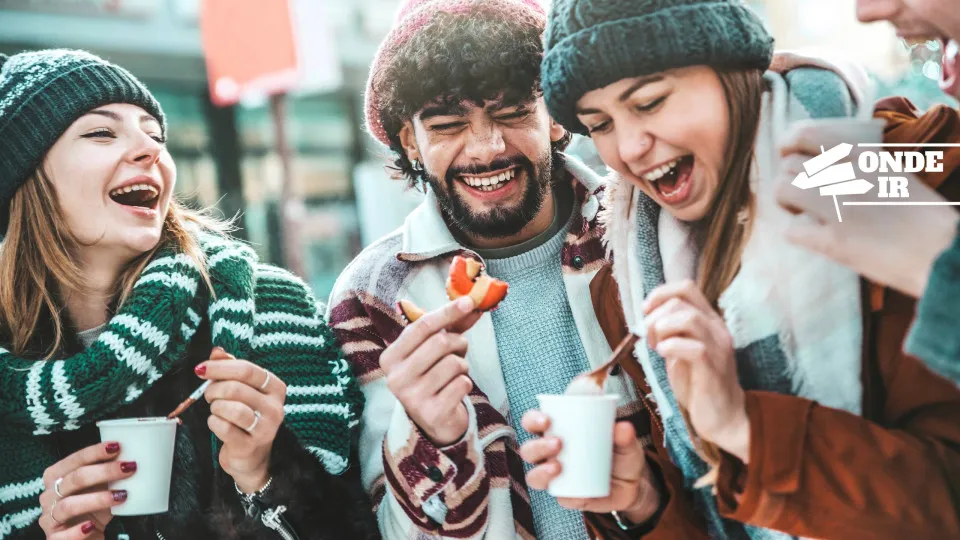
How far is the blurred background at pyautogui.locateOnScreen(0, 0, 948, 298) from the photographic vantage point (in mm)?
7445

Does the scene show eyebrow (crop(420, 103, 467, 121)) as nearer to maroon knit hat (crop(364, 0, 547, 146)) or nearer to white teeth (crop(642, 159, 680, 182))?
maroon knit hat (crop(364, 0, 547, 146))

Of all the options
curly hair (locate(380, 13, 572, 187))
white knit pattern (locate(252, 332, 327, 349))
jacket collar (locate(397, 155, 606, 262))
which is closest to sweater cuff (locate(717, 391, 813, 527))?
jacket collar (locate(397, 155, 606, 262))

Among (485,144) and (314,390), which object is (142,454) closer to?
(314,390)

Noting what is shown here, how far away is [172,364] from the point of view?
217 cm

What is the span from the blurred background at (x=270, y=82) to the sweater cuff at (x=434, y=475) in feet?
17.4

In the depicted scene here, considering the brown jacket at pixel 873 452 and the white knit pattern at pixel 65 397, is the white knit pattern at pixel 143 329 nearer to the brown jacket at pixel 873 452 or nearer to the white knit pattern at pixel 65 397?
the white knit pattern at pixel 65 397

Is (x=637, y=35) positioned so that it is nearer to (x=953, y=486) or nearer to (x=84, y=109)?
(x=953, y=486)

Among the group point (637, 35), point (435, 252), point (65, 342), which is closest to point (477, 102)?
point (435, 252)

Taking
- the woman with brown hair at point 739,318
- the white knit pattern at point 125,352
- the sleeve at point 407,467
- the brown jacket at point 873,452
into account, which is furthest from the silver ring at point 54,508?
the brown jacket at point 873,452

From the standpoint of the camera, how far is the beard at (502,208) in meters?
2.18

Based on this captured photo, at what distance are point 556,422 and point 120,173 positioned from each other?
138 centimetres

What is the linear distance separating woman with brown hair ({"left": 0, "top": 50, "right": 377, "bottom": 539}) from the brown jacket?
3.56ft

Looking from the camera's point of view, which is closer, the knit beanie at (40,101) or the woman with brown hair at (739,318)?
the woman with brown hair at (739,318)

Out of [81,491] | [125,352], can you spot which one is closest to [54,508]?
[81,491]
